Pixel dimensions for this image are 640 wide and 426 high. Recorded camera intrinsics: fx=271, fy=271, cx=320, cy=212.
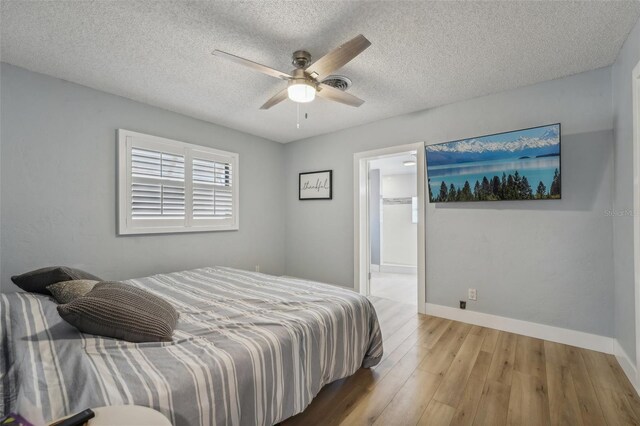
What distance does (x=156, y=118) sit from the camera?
3.22 m

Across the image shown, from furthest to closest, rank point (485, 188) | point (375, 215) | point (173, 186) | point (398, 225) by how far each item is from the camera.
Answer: point (375, 215) → point (398, 225) → point (173, 186) → point (485, 188)

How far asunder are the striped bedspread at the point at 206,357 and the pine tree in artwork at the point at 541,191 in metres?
1.95

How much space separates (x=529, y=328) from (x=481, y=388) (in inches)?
48.3

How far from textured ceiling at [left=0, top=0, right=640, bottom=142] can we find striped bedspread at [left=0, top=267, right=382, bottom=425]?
1.87 meters

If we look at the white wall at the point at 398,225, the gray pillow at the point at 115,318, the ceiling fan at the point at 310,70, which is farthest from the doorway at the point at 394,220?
the gray pillow at the point at 115,318

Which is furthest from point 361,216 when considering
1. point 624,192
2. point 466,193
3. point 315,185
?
point 624,192

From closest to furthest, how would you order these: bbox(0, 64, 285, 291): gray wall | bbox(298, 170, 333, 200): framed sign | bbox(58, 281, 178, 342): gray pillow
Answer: bbox(58, 281, 178, 342): gray pillow, bbox(0, 64, 285, 291): gray wall, bbox(298, 170, 333, 200): framed sign

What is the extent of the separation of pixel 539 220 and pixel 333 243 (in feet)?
8.22

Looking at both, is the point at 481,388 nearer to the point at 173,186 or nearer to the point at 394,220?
the point at 173,186

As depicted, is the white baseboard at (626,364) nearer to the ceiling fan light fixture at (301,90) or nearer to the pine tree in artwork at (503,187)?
the pine tree in artwork at (503,187)

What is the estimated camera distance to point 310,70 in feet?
6.29

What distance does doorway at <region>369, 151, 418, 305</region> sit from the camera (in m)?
5.71

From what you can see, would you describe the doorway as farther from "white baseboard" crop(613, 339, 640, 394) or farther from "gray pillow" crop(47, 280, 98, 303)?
"gray pillow" crop(47, 280, 98, 303)

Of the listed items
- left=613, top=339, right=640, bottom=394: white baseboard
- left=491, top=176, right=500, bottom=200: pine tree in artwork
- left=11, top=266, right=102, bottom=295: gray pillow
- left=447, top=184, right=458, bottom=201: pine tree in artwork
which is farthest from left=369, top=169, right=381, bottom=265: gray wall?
left=11, top=266, right=102, bottom=295: gray pillow
